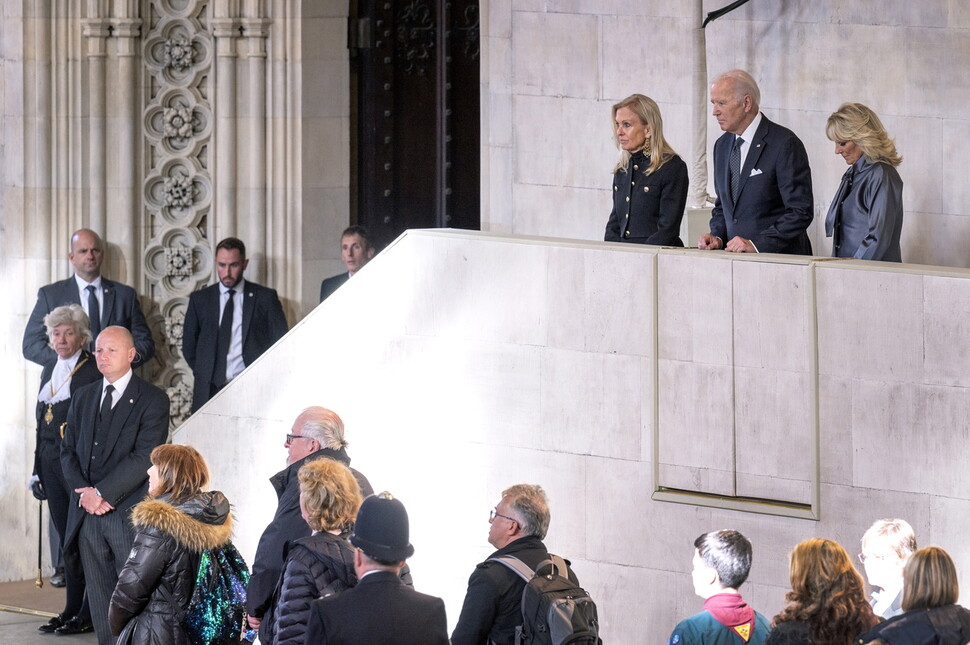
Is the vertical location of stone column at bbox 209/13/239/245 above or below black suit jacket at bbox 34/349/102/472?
above

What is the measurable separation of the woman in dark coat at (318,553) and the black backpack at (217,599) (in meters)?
0.46

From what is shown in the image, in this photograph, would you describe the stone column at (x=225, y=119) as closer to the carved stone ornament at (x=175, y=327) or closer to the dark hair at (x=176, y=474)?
the carved stone ornament at (x=175, y=327)

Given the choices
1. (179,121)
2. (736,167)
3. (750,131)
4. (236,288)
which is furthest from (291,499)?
(179,121)

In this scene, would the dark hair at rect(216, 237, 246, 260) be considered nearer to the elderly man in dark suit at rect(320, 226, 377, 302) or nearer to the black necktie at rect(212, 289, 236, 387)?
the black necktie at rect(212, 289, 236, 387)

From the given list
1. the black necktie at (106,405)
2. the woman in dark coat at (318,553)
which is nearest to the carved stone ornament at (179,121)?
the black necktie at (106,405)

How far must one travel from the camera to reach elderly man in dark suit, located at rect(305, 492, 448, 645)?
158 inches

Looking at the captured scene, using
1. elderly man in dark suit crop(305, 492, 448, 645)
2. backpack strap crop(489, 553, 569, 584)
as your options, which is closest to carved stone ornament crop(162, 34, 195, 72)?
backpack strap crop(489, 553, 569, 584)

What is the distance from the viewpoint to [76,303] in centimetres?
910

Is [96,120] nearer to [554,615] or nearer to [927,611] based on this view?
[554,615]

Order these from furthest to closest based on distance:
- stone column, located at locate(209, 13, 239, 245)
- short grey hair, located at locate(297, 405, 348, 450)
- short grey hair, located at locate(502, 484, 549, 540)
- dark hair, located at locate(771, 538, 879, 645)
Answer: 1. stone column, located at locate(209, 13, 239, 245)
2. short grey hair, located at locate(297, 405, 348, 450)
3. short grey hair, located at locate(502, 484, 549, 540)
4. dark hair, located at locate(771, 538, 879, 645)

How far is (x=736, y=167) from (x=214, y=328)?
4.00 meters

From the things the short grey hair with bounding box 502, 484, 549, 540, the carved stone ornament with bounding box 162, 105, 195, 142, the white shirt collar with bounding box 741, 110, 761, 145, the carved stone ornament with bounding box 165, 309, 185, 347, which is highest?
the carved stone ornament with bounding box 162, 105, 195, 142

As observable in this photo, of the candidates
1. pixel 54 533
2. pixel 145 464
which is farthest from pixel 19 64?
pixel 145 464

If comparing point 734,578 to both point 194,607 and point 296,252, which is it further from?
point 296,252
